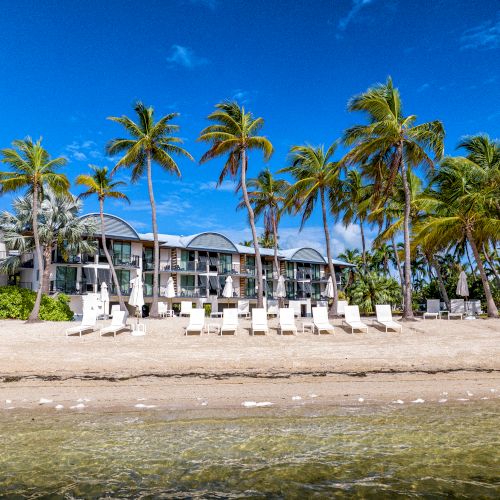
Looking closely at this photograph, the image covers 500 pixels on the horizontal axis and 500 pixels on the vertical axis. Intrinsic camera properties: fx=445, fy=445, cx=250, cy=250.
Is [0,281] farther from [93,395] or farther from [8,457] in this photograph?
[8,457]

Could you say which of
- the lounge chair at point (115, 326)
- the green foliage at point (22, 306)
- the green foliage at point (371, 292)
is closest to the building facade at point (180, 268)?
the green foliage at point (371, 292)

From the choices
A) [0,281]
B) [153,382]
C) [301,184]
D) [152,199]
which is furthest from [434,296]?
[0,281]

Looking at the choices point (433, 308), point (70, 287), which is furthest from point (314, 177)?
point (70, 287)

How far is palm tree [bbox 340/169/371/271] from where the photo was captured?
32.1 m

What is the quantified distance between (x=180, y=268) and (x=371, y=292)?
18379 millimetres

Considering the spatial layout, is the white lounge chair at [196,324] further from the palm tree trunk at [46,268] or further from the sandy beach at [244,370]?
the palm tree trunk at [46,268]

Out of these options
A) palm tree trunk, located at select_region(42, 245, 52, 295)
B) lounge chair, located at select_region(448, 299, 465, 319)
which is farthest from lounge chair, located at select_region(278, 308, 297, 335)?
palm tree trunk, located at select_region(42, 245, 52, 295)

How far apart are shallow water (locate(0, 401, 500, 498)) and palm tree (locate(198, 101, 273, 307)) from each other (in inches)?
685

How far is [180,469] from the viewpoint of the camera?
596 centimetres

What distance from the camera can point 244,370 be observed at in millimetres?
12008

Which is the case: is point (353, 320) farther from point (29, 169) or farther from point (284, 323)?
point (29, 169)

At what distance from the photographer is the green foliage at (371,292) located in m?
29.7

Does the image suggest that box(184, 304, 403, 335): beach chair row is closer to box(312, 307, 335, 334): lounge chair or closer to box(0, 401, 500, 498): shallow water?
box(312, 307, 335, 334): lounge chair

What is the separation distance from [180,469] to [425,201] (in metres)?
23.2
